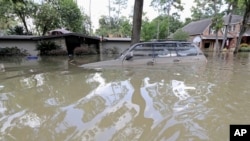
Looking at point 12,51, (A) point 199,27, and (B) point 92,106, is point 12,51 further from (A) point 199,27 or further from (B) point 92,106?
(A) point 199,27

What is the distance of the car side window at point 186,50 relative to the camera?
9836 millimetres

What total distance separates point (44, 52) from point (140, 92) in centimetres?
2042

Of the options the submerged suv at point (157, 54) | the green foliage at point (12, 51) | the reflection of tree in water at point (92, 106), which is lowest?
the green foliage at point (12, 51)

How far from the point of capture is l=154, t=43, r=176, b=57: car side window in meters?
9.72

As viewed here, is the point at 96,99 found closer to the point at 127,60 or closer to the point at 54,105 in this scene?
the point at 54,105

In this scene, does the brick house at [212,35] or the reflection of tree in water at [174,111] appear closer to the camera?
the reflection of tree in water at [174,111]

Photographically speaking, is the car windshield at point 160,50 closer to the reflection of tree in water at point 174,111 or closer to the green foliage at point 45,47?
the reflection of tree in water at point 174,111

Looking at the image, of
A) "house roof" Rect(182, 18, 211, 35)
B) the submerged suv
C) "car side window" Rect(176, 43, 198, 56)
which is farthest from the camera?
"house roof" Rect(182, 18, 211, 35)

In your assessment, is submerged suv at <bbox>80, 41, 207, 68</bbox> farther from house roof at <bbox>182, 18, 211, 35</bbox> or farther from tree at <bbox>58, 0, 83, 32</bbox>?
house roof at <bbox>182, 18, 211, 35</bbox>

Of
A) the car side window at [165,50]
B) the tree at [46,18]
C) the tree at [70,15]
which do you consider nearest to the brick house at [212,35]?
the tree at [70,15]

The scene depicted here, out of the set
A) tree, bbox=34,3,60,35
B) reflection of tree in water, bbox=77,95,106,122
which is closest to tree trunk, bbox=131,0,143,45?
reflection of tree in water, bbox=77,95,106,122

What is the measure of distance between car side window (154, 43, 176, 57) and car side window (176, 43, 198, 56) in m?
0.27

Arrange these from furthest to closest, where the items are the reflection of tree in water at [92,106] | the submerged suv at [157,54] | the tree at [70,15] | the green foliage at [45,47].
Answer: the tree at [70,15]
the green foliage at [45,47]
the submerged suv at [157,54]
the reflection of tree in water at [92,106]

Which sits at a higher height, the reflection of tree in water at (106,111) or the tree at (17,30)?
the tree at (17,30)
